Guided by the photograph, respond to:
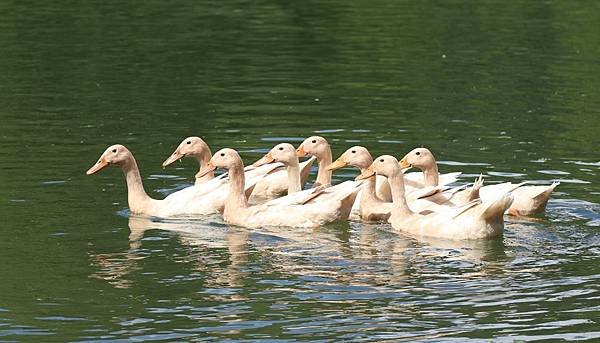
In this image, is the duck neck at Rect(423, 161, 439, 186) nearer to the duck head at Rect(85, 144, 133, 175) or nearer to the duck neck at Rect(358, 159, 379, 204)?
the duck neck at Rect(358, 159, 379, 204)

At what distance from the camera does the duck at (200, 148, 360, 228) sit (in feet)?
56.7

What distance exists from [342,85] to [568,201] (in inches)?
410

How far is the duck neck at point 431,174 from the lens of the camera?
60.3 feet

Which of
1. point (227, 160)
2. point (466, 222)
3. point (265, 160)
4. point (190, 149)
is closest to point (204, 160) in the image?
point (190, 149)

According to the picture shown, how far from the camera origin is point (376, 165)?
57.8 feet

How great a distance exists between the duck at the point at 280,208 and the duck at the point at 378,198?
60 cm

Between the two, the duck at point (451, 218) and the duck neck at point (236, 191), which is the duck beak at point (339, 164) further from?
the duck neck at point (236, 191)

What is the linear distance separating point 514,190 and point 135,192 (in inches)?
190

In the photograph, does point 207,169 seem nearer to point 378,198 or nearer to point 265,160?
point 265,160

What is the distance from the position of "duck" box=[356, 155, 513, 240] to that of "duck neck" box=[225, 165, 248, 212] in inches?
73.2

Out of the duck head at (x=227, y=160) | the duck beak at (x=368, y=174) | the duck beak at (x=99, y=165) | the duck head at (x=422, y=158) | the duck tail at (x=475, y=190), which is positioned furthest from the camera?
the duck beak at (x=99, y=165)

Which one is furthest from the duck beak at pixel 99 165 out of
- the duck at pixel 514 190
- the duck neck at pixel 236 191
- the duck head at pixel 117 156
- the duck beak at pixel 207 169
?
the duck at pixel 514 190

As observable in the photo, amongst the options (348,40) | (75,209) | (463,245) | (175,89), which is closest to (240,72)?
(175,89)

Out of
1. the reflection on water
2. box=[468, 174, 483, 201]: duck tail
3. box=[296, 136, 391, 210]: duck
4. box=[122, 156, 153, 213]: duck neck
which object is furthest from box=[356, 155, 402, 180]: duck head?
box=[122, 156, 153, 213]: duck neck
